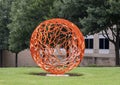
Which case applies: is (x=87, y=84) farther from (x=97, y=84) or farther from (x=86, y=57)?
(x=86, y=57)

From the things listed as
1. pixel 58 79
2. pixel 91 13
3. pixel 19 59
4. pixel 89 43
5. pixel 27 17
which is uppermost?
pixel 27 17

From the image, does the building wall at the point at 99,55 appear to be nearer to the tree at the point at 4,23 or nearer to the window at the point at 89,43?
the window at the point at 89,43

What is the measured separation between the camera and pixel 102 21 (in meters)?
30.8

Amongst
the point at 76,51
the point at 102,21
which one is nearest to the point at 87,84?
the point at 76,51

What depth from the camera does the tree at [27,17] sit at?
37812mm

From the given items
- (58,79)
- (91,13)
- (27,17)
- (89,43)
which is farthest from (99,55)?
(58,79)

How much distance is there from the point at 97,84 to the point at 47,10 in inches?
882

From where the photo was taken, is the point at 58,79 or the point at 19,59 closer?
the point at 58,79

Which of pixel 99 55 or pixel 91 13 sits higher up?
pixel 91 13

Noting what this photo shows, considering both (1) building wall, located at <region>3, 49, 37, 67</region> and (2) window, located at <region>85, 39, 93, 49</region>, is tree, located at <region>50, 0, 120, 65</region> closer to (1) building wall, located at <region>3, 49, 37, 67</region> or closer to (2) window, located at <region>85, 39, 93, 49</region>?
(2) window, located at <region>85, 39, 93, 49</region>

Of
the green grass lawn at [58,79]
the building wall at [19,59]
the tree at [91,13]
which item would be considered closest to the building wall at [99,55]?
the building wall at [19,59]

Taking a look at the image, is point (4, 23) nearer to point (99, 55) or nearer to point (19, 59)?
point (99, 55)

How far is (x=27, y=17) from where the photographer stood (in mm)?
38719

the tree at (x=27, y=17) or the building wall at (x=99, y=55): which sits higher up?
the tree at (x=27, y=17)
